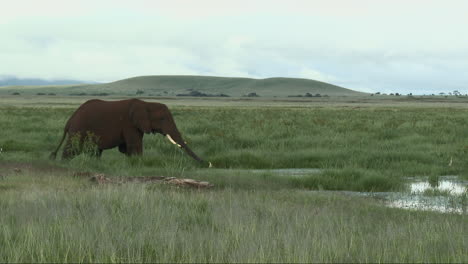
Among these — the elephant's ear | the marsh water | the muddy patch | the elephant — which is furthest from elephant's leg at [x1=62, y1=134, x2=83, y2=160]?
the marsh water

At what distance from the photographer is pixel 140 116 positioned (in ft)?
38.9

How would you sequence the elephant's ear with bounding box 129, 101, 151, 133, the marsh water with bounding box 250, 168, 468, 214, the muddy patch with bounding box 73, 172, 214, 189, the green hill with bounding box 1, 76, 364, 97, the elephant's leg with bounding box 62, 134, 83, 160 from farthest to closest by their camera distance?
the green hill with bounding box 1, 76, 364, 97 < the elephant's ear with bounding box 129, 101, 151, 133 < the elephant's leg with bounding box 62, 134, 83, 160 < the muddy patch with bounding box 73, 172, 214, 189 < the marsh water with bounding box 250, 168, 468, 214

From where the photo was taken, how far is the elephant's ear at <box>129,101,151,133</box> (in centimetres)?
1182

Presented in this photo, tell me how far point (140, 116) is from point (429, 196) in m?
6.21

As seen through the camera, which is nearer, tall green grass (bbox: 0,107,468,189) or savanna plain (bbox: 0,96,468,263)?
savanna plain (bbox: 0,96,468,263)

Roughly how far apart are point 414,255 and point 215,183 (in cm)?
561

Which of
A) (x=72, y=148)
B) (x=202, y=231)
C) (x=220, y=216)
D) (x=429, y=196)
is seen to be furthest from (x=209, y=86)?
(x=202, y=231)

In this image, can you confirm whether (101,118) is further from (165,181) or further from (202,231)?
(202,231)

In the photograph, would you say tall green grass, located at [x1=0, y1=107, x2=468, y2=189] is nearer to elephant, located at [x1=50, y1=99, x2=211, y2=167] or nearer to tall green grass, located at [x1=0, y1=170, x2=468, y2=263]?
elephant, located at [x1=50, y1=99, x2=211, y2=167]

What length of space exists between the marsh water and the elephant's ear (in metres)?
4.76

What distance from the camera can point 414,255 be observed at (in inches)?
155

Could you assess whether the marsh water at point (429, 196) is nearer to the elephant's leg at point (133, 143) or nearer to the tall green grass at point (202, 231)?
the tall green grass at point (202, 231)

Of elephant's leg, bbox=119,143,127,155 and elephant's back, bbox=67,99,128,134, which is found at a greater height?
elephant's back, bbox=67,99,128,134

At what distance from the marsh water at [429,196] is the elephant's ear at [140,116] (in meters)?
4.76
